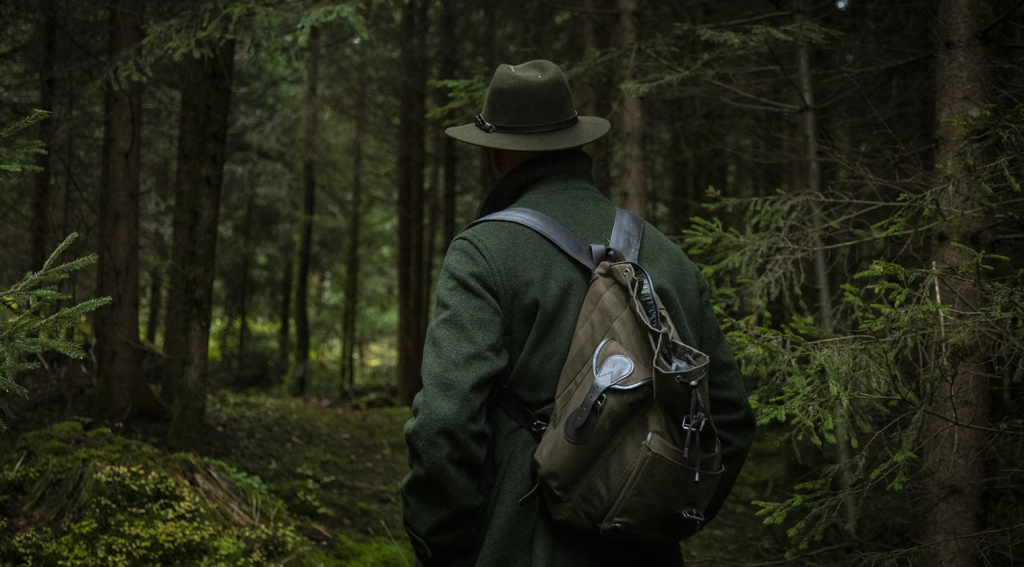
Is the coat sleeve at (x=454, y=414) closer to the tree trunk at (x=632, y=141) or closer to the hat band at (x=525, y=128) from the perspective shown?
the hat band at (x=525, y=128)

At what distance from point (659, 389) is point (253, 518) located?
4.11m

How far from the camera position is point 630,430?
2258 mm

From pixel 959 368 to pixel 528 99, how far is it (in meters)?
3.01

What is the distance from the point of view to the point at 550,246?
2.57 m

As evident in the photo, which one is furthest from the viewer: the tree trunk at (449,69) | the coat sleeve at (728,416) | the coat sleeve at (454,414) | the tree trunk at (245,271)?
the tree trunk at (245,271)

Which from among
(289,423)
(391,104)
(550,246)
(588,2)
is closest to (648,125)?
(588,2)

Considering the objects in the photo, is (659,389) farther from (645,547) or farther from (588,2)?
(588,2)

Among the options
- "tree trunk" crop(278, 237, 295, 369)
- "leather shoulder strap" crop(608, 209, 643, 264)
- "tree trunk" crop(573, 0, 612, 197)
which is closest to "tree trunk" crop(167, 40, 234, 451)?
"tree trunk" crop(573, 0, 612, 197)

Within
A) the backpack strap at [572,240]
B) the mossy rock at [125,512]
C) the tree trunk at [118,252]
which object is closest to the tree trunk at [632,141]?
the mossy rock at [125,512]

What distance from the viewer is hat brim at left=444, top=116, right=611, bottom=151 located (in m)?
2.69

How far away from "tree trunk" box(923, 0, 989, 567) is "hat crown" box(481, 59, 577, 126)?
94.8 inches

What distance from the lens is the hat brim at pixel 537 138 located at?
2.69 meters

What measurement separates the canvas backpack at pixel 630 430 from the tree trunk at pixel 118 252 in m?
6.65

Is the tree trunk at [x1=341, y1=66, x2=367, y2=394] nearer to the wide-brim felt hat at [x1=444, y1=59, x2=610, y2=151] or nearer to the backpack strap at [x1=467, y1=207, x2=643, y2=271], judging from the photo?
the wide-brim felt hat at [x1=444, y1=59, x2=610, y2=151]
